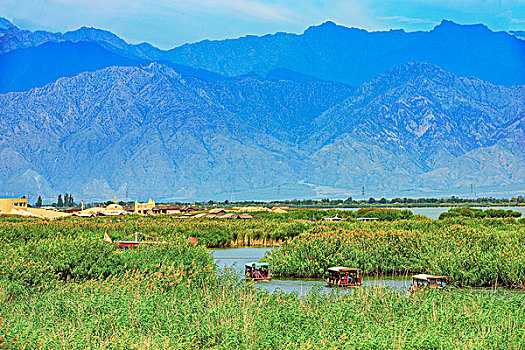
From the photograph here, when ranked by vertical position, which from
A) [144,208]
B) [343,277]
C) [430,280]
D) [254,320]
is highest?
[254,320]

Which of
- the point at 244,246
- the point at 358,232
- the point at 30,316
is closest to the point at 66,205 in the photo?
the point at 244,246

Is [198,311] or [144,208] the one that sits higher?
[198,311]

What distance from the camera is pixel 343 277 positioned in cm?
2270

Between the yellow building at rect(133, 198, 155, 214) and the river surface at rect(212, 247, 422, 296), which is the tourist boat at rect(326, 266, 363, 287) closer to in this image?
the river surface at rect(212, 247, 422, 296)

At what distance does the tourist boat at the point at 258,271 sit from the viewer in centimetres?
2401

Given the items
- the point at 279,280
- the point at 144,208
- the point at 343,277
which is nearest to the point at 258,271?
the point at 279,280

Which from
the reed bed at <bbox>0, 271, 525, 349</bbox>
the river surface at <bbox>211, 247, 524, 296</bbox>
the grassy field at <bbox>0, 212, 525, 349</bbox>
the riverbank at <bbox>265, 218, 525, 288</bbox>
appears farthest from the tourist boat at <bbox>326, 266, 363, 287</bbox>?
the reed bed at <bbox>0, 271, 525, 349</bbox>

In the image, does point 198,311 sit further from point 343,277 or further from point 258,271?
point 258,271

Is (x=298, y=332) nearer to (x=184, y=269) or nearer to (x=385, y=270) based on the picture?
(x=184, y=269)

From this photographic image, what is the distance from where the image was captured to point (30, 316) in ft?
43.1

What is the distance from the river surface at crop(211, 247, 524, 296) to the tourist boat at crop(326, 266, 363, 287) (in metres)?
0.29

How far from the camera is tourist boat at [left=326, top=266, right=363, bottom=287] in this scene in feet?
73.2

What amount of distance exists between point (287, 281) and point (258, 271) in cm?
115

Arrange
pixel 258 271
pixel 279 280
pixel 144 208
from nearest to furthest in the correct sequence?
pixel 258 271, pixel 279 280, pixel 144 208
